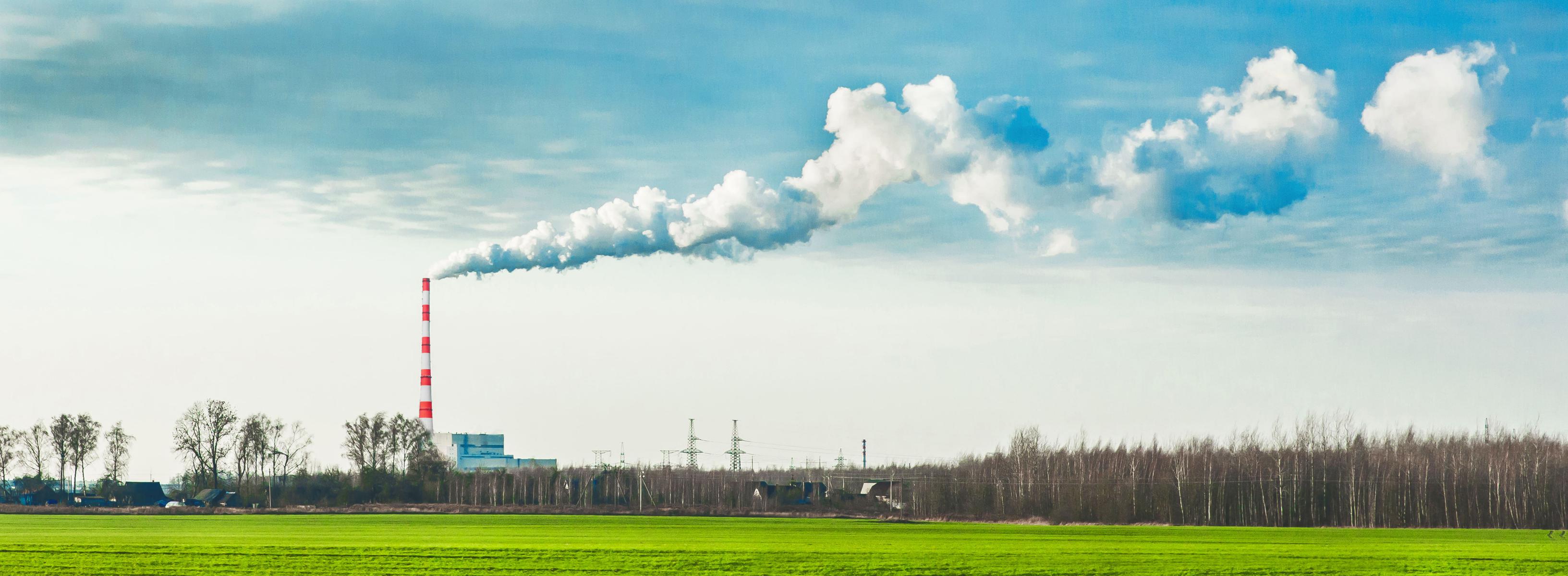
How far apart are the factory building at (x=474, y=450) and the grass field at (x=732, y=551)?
80.5 metres

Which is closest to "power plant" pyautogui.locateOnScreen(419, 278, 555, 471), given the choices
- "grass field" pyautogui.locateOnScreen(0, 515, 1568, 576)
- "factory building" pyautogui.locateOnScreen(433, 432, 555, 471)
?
"factory building" pyautogui.locateOnScreen(433, 432, 555, 471)

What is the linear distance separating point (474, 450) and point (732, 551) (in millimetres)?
117873

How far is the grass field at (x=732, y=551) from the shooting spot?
3128cm

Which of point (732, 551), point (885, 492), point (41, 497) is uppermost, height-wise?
point (732, 551)

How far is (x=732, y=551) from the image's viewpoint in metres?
39.0

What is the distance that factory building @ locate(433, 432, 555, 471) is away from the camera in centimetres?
14562

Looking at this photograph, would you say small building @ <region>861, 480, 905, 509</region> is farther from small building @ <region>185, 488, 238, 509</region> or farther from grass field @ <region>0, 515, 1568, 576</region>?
small building @ <region>185, 488, 238, 509</region>

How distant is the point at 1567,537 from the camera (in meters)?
58.0

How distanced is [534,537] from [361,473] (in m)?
62.9

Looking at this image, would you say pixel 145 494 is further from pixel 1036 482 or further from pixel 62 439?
pixel 1036 482

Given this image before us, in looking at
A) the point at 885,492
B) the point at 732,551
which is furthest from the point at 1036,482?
the point at 732,551

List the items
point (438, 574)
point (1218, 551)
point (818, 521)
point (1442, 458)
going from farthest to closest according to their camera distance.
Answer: point (1442, 458)
point (818, 521)
point (1218, 551)
point (438, 574)

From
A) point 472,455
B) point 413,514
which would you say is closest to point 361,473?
point 413,514

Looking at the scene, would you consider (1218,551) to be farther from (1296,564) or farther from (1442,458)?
(1442,458)
